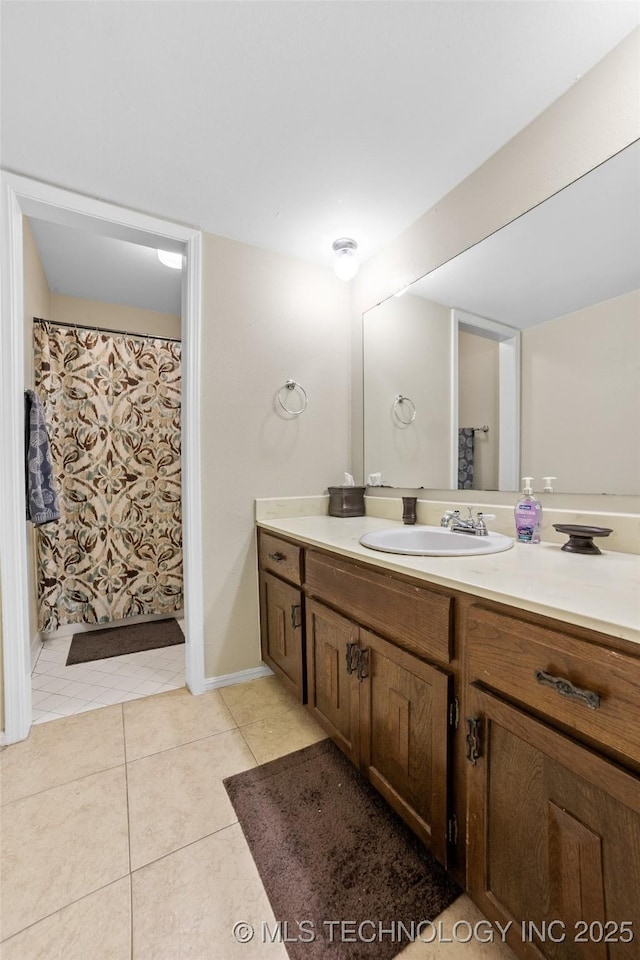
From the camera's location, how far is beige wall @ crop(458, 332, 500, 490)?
1.50 m

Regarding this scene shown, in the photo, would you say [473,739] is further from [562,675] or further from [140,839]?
[140,839]

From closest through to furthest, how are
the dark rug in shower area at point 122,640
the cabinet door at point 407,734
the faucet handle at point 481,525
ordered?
the cabinet door at point 407,734 < the faucet handle at point 481,525 < the dark rug in shower area at point 122,640

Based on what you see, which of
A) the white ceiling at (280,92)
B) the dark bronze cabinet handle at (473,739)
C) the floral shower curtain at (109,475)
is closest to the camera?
the dark bronze cabinet handle at (473,739)

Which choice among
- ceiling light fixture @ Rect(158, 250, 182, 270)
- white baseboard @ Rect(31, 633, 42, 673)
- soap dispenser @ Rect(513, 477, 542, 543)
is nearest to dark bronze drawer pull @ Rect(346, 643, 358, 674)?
soap dispenser @ Rect(513, 477, 542, 543)

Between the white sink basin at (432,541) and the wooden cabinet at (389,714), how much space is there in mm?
270

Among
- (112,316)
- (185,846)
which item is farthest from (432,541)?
(112,316)

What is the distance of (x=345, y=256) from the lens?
1.97 meters

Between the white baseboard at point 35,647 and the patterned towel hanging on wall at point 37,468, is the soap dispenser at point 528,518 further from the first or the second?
the white baseboard at point 35,647

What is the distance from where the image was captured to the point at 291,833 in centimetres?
115

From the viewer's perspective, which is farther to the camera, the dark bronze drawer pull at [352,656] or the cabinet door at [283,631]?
the cabinet door at [283,631]

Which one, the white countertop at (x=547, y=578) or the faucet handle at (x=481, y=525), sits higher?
the faucet handle at (x=481, y=525)

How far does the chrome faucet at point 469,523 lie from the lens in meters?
1.40

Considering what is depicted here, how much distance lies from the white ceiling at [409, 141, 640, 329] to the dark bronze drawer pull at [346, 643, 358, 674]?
48.3 inches

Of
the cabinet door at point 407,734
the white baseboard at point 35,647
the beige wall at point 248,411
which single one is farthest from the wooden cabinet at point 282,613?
the white baseboard at point 35,647
